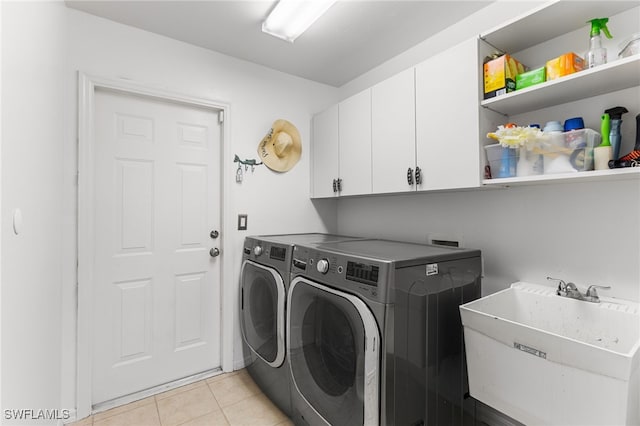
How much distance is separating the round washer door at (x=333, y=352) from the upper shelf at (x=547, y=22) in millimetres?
1476

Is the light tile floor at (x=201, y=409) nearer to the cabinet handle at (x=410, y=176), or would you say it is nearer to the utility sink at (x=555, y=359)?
the utility sink at (x=555, y=359)

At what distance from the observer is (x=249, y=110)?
2.41 meters

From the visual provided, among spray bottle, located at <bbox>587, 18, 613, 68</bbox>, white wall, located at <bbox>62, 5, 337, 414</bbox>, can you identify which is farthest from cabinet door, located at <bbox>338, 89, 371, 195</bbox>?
spray bottle, located at <bbox>587, 18, 613, 68</bbox>

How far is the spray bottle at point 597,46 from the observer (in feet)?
3.91

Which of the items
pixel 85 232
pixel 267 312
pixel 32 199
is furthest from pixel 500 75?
pixel 85 232

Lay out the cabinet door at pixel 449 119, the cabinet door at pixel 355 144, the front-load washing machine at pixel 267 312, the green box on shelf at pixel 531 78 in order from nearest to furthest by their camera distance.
Answer: the green box on shelf at pixel 531 78, the cabinet door at pixel 449 119, the front-load washing machine at pixel 267 312, the cabinet door at pixel 355 144

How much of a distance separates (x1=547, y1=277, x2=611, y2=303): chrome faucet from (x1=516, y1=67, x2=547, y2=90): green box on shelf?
94 cm

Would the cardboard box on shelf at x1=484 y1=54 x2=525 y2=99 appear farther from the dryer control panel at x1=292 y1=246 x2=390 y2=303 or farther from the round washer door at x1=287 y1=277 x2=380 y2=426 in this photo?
the round washer door at x1=287 y1=277 x2=380 y2=426

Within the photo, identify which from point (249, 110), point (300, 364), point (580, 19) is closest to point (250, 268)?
point (300, 364)

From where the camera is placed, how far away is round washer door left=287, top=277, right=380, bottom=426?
120cm

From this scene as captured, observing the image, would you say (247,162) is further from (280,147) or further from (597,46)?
(597,46)

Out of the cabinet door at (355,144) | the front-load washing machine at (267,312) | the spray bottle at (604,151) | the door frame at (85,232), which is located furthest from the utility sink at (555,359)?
the door frame at (85,232)

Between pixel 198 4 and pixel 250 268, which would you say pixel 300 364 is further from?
pixel 198 4

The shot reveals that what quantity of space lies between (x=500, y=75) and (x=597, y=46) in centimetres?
34
